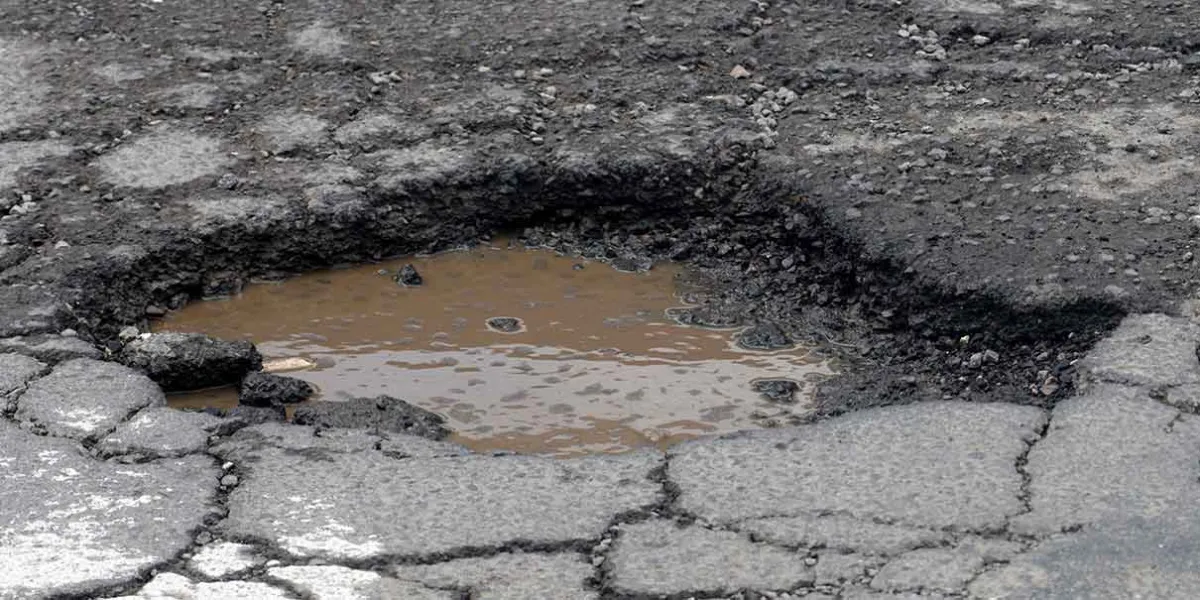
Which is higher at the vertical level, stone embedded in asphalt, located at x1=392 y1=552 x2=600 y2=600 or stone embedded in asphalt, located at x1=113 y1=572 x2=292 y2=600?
stone embedded in asphalt, located at x1=113 y1=572 x2=292 y2=600

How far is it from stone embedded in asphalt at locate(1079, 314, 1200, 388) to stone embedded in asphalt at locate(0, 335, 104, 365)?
2.02 meters

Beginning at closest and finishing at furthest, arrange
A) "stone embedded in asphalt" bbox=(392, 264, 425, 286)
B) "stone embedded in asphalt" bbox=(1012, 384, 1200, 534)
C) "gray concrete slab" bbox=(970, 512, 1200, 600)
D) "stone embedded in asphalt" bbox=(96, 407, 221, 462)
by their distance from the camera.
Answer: "gray concrete slab" bbox=(970, 512, 1200, 600) → "stone embedded in asphalt" bbox=(1012, 384, 1200, 534) → "stone embedded in asphalt" bbox=(96, 407, 221, 462) → "stone embedded in asphalt" bbox=(392, 264, 425, 286)

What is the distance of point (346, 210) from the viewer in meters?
4.05

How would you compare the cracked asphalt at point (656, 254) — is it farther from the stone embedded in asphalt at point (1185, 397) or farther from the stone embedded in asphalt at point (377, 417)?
the stone embedded in asphalt at point (377, 417)

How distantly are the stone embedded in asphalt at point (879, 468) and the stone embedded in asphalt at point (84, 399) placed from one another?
42.1 inches

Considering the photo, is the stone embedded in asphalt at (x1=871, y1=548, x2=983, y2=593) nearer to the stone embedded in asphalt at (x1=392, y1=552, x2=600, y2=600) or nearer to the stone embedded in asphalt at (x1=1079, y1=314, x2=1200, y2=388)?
the stone embedded in asphalt at (x1=392, y1=552, x2=600, y2=600)

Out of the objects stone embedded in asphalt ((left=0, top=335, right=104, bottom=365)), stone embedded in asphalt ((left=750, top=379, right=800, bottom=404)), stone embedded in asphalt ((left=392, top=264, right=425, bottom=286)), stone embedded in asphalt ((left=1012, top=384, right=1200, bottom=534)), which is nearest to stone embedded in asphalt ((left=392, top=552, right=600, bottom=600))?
stone embedded in asphalt ((left=1012, top=384, right=1200, bottom=534))

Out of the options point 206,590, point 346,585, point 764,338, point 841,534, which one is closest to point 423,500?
point 346,585

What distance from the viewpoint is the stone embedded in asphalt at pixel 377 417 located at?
3.23 meters

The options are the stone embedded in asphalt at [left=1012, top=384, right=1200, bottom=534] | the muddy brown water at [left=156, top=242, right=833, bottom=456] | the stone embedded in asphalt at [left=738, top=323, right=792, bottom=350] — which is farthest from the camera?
the stone embedded in asphalt at [left=738, top=323, right=792, bottom=350]

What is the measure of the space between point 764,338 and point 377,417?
3.03 feet

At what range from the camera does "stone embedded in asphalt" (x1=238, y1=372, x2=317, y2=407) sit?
11.0 ft

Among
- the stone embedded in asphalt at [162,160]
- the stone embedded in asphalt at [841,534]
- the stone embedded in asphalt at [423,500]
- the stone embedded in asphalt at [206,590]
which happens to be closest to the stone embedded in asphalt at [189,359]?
the stone embedded in asphalt at [423,500]

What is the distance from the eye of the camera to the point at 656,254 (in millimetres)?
4129
